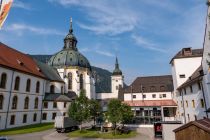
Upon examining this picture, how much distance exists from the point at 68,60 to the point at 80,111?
41.5 metres

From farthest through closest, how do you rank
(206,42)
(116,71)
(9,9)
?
(116,71), (206,42), (9,9)

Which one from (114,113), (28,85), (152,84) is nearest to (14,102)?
(28,85)


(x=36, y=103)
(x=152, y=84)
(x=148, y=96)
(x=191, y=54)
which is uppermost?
(x=191, y=54)

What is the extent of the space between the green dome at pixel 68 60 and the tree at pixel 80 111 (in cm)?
3811

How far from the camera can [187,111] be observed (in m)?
35.5

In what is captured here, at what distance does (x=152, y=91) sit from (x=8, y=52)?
38.2m

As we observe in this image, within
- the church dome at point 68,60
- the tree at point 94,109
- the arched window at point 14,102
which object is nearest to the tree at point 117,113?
the tree at point 94,109

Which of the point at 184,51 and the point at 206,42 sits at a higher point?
the point at 184,51

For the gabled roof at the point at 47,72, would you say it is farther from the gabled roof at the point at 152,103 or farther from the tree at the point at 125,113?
the tree at the point at 125,113

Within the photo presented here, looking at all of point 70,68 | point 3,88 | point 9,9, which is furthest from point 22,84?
point 9,9

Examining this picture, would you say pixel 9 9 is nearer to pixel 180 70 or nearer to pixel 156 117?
pixel 180 70

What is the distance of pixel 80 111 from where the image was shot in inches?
1302

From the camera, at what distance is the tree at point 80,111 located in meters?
32.8

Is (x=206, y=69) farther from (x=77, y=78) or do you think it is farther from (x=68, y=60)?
(x=68, y=60)
